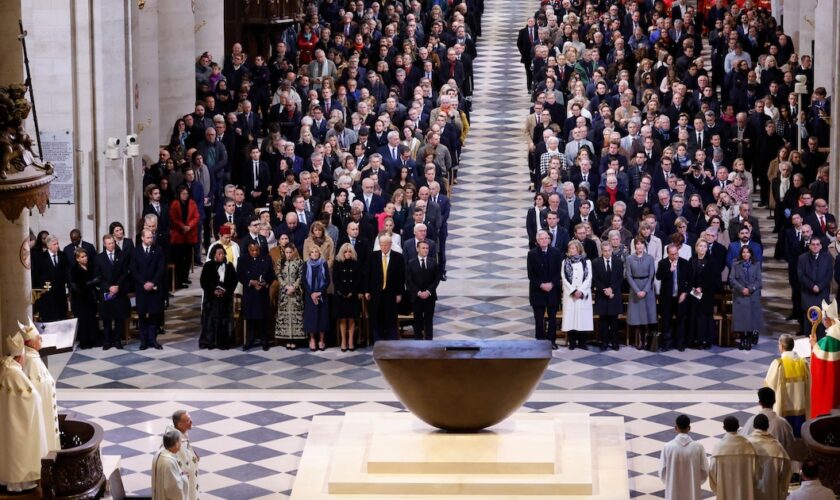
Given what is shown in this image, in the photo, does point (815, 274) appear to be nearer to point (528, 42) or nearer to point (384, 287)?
point (384, 287)

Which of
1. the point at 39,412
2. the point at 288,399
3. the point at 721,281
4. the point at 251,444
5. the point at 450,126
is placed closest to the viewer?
the point at 39,412

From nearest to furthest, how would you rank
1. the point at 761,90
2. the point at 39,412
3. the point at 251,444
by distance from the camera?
the point at 39,412 < the point at 251,444 < the point at 761,90

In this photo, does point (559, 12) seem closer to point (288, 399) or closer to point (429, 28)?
point (429, 28)

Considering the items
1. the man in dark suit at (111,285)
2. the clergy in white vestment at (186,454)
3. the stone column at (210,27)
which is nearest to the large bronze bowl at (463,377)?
the clergy in white vestment at (186,454)

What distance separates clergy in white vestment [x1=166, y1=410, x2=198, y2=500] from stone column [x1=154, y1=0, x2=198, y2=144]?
49.4ft

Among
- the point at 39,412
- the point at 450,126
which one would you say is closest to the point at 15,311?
the point at 39,412

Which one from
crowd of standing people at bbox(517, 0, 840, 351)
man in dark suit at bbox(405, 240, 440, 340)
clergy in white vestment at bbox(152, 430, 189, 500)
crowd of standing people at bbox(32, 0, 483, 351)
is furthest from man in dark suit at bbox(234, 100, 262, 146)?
clergy in white vestment at bbox(152, 430, 189, 500)

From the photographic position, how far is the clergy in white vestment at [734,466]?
1656 centimetres

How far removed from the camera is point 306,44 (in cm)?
3512

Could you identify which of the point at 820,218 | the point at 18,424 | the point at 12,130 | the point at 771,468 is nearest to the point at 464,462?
the point at 771,468

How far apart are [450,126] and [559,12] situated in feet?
28.3

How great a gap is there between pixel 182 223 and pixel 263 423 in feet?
20.5

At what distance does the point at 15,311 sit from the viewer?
17188 mm

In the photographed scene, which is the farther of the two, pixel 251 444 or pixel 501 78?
pixel 501 78
